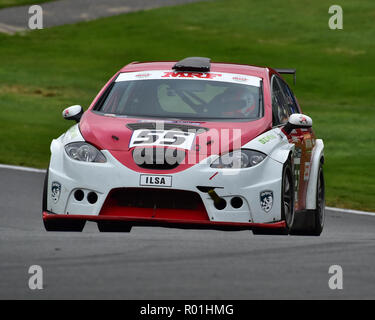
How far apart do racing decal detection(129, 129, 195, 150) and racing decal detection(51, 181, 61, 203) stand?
2.43ft

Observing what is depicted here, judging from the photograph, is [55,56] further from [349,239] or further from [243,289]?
[243,289]

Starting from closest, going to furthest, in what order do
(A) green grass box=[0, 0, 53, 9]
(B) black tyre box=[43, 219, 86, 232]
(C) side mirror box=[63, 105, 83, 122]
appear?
(B) black tyre box=[43, 219, 86, 232] < (C) side mirror box=[63, 105, 83, 122] < (A) green grass box=[0, 0, 53, 9]

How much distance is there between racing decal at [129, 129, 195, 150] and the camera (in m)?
8.51

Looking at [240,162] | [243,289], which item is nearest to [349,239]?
[240,162]

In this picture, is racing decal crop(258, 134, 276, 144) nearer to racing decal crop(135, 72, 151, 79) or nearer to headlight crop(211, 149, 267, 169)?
headlight crop(211, 149, 267, 169)

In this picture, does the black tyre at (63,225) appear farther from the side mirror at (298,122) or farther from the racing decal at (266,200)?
the side mirror at (298,122)

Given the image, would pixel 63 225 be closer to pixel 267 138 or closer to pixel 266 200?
pixel 266 200

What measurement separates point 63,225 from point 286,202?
192 cm

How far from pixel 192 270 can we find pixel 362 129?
17.4m

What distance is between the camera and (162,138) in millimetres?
8578

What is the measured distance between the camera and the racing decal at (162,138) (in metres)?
8.51
